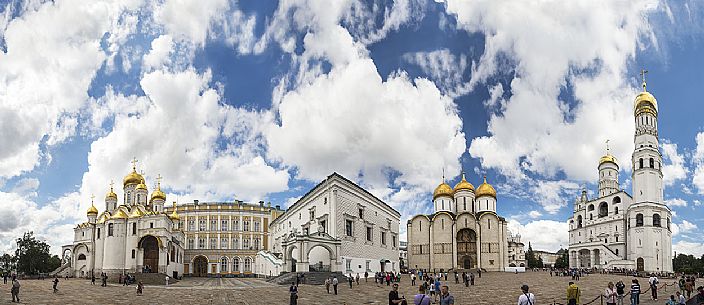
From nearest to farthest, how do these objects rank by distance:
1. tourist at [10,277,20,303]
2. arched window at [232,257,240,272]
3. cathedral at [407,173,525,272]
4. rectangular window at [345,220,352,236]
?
tourist at [10,277,20,303] → rectangular window at [345,220,352,236] → cathedral at [407,173,525,272] → arched window at [232,257,240,272]

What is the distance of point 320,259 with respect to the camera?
161 feet

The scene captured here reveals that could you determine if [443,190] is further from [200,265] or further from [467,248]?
[200,265]

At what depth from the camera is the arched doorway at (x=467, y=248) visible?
73.7m

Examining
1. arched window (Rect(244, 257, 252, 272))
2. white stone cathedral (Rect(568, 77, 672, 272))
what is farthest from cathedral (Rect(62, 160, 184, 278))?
white stone cathedral (Rect(568, 77, 672, 272))

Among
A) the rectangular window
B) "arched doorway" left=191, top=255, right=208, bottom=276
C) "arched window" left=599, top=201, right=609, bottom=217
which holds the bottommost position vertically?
"arched doorway" left=191, top=255, right=208, bottom=276

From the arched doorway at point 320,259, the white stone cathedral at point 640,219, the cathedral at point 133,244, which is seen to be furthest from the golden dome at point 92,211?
the white stone cathedral at point 640,219

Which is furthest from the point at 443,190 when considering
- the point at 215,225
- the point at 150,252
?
the point at 150,252

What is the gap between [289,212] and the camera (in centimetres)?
6375

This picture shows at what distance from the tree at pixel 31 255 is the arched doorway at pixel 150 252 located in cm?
2872

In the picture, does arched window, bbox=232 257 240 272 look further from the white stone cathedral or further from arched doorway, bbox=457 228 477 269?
the white stone cathedral

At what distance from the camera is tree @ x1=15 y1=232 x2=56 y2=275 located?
244 feet

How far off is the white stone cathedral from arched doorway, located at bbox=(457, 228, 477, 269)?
18.1 meters

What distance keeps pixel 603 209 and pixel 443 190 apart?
2721cm

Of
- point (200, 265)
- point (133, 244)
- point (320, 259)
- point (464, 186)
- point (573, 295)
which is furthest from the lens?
point (464, 186)
